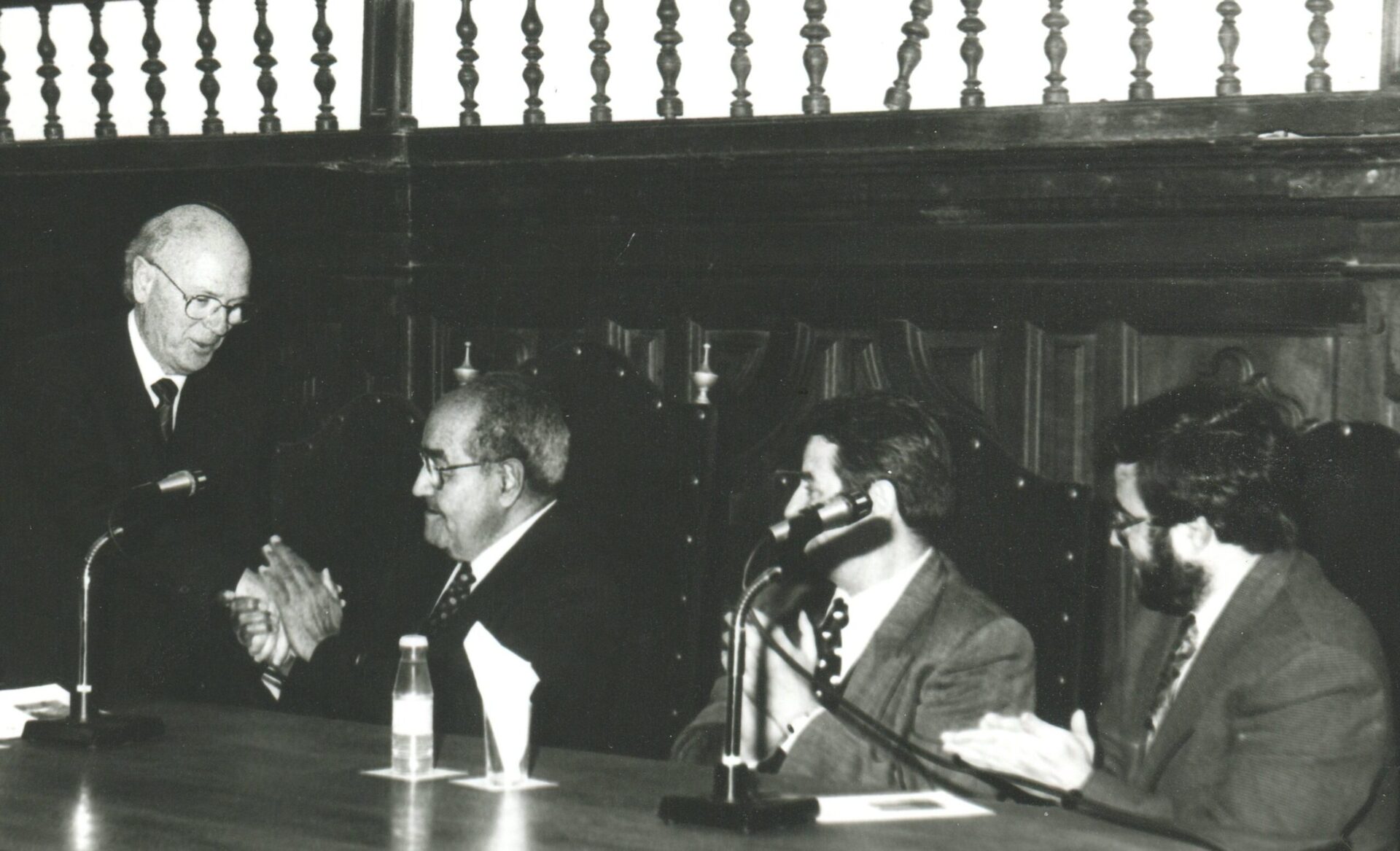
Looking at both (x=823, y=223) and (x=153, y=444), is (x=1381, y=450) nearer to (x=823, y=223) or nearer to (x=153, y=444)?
(x=823, y=223)

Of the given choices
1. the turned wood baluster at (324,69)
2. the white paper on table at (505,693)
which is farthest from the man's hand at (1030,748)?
the turned wood baluster at (324,69)

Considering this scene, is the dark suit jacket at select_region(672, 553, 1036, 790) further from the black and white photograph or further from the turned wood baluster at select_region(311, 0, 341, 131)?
the turned wood baluster at select_region(311, 0, 341, 131)

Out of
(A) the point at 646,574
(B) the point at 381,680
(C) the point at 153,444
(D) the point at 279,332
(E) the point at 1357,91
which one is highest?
(E) the point at 1357,91

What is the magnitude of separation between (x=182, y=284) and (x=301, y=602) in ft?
3.27

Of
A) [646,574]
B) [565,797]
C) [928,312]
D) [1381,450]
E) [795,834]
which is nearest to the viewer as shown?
[795,834]

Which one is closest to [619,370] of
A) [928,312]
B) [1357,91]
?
[928,312]

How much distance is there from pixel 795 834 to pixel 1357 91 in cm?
241

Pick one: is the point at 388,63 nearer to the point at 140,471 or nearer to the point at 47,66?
the point at 47,66

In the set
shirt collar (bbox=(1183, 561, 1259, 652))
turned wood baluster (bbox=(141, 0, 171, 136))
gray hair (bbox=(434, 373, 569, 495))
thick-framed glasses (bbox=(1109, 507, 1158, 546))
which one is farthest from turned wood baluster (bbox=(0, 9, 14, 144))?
shirt collar (bbox=(1183, 561, 1259, 652))

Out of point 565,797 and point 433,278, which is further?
point 433,278

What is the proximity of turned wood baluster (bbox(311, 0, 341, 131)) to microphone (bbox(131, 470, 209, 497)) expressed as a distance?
2241 millimetres

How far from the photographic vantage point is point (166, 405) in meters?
4.56

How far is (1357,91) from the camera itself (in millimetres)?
3877

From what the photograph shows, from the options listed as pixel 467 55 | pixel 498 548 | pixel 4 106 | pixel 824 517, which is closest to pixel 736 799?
pixel 824 517
